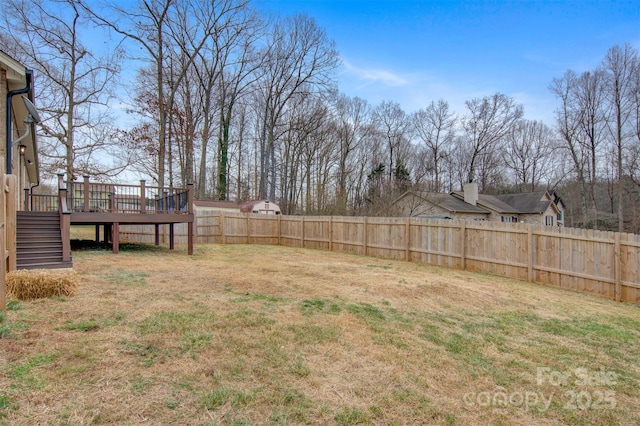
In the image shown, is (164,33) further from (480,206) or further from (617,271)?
(480,206)

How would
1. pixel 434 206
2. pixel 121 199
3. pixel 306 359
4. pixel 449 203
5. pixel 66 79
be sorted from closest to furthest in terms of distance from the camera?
pixel 306 359 < pixel 121 199 < pixel 66 79 < pixel 434 206 < pixel 449 203

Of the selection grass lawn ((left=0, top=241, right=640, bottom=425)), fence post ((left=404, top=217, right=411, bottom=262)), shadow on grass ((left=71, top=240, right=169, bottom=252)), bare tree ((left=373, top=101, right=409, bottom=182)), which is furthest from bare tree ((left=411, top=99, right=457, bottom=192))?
grass lawn ((left=0, top=241, right=640, bottom=425))

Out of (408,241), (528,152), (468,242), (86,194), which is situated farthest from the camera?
(528,152)

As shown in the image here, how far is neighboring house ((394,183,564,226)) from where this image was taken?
23.3 meters

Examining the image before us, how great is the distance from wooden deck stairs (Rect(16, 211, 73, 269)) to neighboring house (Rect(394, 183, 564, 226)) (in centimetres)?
1743

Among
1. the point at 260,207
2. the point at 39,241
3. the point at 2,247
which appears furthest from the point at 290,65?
the point at 2,247

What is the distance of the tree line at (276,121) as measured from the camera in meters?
18.6

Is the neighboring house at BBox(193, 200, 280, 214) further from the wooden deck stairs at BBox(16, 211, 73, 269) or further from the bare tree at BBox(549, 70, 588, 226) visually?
the bare tree at BBox(549, 70, 588, 226)

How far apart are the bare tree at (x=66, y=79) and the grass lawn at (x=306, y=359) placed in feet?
55.3

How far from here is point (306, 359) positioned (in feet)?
11.1

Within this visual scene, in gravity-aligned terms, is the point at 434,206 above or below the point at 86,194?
below

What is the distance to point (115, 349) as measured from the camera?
334 cm

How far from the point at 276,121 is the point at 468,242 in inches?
802

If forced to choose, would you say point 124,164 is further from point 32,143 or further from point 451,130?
point 451,130
